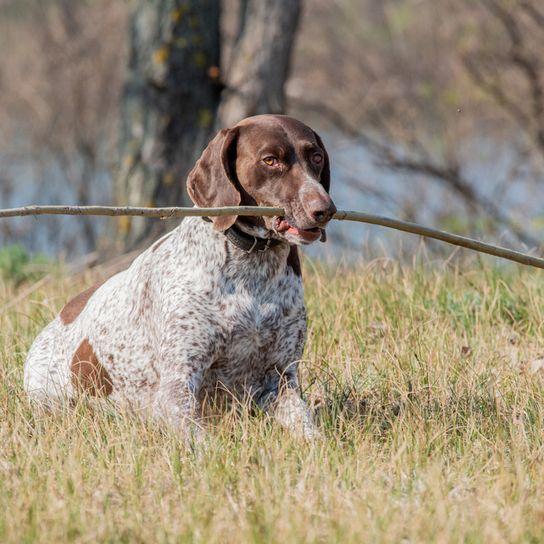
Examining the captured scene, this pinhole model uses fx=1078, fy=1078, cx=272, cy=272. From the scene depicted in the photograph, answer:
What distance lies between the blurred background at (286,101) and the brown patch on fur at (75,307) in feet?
12.1

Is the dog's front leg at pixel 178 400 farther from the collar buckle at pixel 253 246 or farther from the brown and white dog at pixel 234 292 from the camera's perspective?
the collar buckle at pixel 253 246

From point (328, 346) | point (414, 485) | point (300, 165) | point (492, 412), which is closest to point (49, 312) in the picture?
point (328, 346)

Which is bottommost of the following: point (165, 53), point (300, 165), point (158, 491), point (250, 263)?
point (158, 491)

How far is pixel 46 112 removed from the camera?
1773 cm

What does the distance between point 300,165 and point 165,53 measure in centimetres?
493

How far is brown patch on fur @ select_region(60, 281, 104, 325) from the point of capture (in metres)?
5.21

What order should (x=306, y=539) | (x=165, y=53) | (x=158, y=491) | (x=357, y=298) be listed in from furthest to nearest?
(x=165, y=53)
(x=357, y=298)
(x=158, y=491)
(x=306, y=539)

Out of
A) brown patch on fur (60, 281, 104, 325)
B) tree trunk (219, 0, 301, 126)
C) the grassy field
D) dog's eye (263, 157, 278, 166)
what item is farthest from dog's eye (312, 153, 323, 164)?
tree trunk (219, 0, 301, 126)

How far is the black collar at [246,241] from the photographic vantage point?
4.40 m

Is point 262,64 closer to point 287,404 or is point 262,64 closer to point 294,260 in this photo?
point 294,260

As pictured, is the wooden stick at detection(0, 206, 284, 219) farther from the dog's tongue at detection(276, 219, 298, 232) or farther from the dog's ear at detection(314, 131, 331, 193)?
the dog's ear at detection(314, 131, 331, 193)

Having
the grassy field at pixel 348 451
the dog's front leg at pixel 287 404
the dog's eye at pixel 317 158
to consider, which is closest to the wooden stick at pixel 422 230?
the dog's eye at pixel 317 158

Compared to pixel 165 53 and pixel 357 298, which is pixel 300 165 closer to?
pixel 357 298

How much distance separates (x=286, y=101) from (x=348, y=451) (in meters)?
8.00
